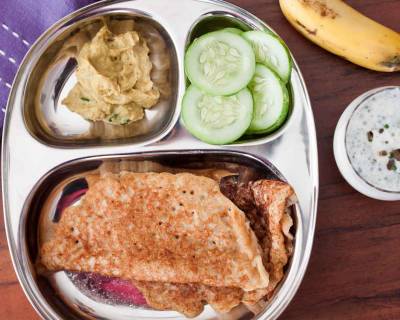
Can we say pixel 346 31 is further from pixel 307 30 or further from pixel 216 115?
pixel 216 115

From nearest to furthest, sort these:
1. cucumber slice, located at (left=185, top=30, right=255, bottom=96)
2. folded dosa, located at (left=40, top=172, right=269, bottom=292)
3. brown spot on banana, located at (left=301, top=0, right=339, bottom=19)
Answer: cucumber slice, located at (left=185, top=30, right=255, bottom=96)
folded dosa, located at (left=40, top=172, right=269, bottom=292)
brown spot on banana, located at (left=301, top=0, right=339, bottom=19)

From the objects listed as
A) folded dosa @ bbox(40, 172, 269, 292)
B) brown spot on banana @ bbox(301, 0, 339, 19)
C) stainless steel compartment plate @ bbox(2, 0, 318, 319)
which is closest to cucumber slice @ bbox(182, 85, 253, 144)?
stainless steel compartment plate @ bbox(2, 0, 318, 319)

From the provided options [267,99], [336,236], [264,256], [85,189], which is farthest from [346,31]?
[85,189]

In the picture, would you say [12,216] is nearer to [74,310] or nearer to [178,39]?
[74,310]

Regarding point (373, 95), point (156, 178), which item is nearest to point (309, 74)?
point (373, 95)

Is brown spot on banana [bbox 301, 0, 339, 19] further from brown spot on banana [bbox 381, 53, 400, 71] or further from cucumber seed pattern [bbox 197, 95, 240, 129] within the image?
cucumber seed pattern [bbox 197, 95, 240, 129]
